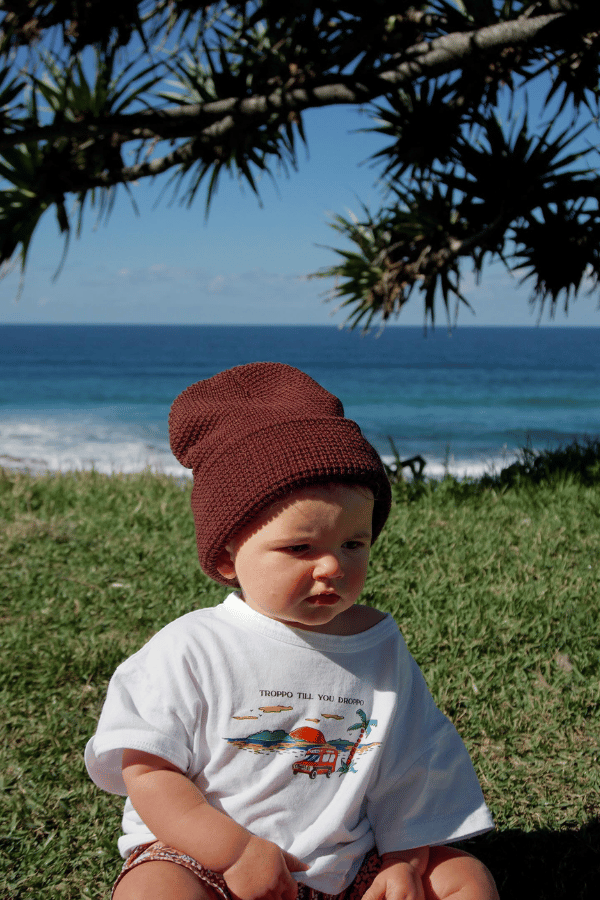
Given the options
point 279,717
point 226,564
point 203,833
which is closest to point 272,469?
point 226,564

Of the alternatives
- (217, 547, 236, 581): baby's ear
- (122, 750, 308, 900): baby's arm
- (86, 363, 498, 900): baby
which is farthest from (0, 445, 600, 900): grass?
(217, 547, 236, 581): baby's ear

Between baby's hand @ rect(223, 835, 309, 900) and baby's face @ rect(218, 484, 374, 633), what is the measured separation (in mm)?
406

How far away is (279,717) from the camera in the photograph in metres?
1.51

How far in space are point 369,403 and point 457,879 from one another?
29.0 m

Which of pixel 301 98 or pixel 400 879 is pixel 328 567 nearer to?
pixel 400 879

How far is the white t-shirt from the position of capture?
58.2 inches

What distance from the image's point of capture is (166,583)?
11.5 feet

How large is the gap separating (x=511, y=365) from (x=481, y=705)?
4610 centimetres

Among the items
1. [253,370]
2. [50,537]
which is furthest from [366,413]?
[253,370]

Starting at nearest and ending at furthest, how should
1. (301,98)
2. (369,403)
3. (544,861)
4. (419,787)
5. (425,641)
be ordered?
(419,787), (544,861), (425,641), (301,98), (369,403)

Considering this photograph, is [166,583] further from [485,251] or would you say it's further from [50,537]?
[485,251]

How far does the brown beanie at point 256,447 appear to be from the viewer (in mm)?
1461

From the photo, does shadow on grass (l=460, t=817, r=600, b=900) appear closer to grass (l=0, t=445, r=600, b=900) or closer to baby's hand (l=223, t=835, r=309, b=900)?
grass (l=0, t=445, r=600, b=900)

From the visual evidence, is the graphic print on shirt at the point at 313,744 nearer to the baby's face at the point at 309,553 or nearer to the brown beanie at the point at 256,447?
the baby's face at the point at 309,553
